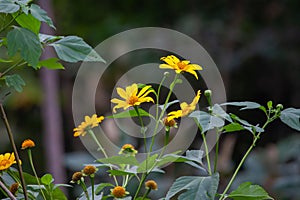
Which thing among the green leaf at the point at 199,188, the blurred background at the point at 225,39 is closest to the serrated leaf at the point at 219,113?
the green leaf at the point at 199,188

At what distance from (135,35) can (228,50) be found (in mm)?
422

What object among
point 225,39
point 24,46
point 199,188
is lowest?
point 225,39

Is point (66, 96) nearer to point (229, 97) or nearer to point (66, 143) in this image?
point (66, 143)

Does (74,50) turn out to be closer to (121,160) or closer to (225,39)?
(121,160)

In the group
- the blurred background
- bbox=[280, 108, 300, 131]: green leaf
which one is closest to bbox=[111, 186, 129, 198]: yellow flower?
bbox=[280, 108, 300, 131]: green leaf

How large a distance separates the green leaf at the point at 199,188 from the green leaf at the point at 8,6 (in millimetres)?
170

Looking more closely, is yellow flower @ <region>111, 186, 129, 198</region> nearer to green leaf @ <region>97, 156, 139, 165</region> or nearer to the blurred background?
green leaf @ <region>97, 156, 139, 165</region>

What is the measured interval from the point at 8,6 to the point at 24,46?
0.10ft

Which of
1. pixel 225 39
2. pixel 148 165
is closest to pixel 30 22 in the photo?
pixel 148 165

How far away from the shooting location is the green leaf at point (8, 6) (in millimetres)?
385

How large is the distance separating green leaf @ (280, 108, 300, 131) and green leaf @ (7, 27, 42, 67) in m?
0.19

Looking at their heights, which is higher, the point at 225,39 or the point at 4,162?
the point at 4,162

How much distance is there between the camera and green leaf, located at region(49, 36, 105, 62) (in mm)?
423

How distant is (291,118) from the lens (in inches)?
16.6
